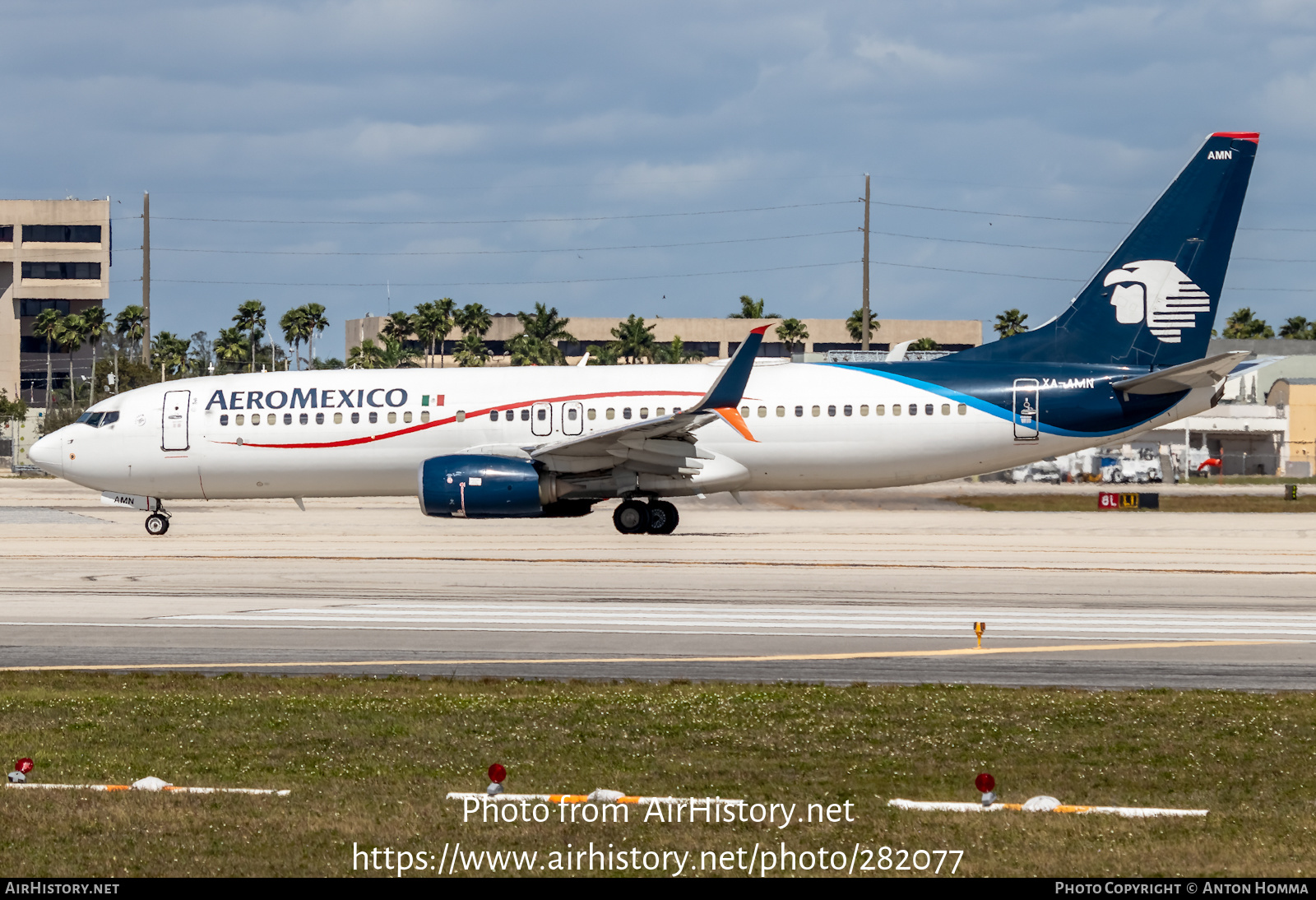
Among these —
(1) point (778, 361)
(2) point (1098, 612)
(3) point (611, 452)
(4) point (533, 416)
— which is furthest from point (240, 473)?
(2) point (1098, 612)

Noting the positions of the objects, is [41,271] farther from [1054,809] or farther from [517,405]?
[1054,809]

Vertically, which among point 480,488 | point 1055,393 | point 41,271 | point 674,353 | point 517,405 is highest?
point 41,271

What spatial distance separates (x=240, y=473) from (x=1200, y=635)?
23.0 meters

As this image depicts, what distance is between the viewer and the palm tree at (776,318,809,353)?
153m

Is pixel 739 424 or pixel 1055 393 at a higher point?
pixel 1055 393

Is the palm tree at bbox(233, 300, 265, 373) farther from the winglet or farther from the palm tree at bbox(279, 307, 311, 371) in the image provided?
the winglet

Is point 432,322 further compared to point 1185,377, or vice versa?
point 432,322

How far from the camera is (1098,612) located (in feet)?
63.7

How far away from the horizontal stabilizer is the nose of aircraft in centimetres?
2511

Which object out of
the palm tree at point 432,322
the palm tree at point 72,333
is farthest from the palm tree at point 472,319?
the palm tree at point 72,333

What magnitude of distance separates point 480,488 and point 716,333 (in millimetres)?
126756

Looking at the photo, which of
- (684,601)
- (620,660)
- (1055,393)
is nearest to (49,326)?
(1055,393)

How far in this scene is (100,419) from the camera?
111 feet

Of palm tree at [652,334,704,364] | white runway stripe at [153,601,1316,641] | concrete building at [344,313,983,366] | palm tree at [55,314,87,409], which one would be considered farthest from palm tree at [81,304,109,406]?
white runway stripe at [153,601,1316,641]
